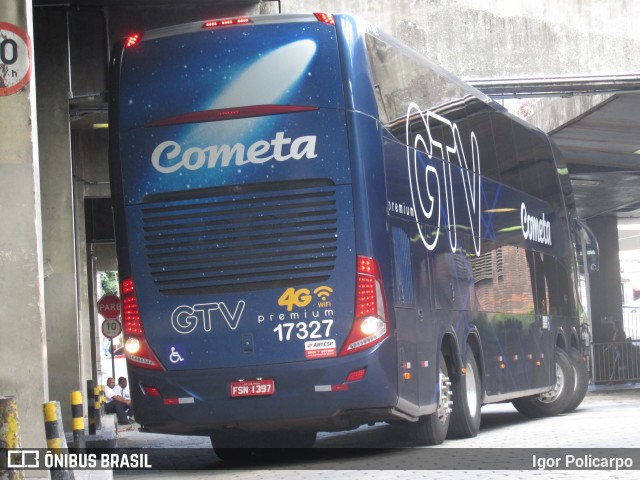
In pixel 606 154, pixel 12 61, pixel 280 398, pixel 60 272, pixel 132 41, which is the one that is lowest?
pixel 280 398

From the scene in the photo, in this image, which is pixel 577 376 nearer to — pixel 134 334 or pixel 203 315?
pixel 203 315

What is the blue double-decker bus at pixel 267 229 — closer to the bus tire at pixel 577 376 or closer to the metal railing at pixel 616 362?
the bus tire at pixel 577 376

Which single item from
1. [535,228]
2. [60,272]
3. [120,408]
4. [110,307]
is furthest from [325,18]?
[110,307]

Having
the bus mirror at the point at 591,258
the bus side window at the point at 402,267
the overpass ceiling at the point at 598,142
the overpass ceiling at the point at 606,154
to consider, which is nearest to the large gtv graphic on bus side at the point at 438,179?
the bus side window at the point at 402,267

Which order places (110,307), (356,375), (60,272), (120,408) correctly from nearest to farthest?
(356,375)
(60,272)
(120,408)
(110,307)

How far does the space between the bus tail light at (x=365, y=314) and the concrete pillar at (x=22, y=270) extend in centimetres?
281

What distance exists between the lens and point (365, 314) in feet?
36.9

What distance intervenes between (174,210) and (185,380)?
159 centimetres

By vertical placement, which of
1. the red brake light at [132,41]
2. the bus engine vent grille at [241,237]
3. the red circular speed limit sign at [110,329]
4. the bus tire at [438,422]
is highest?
the red brake light at [132,41]

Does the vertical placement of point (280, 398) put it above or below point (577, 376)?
above

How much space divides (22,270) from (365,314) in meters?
3.17

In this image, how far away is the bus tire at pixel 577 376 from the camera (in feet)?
64.1

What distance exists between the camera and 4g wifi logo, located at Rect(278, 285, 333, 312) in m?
11.3

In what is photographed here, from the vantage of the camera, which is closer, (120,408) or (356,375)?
(356,375)
